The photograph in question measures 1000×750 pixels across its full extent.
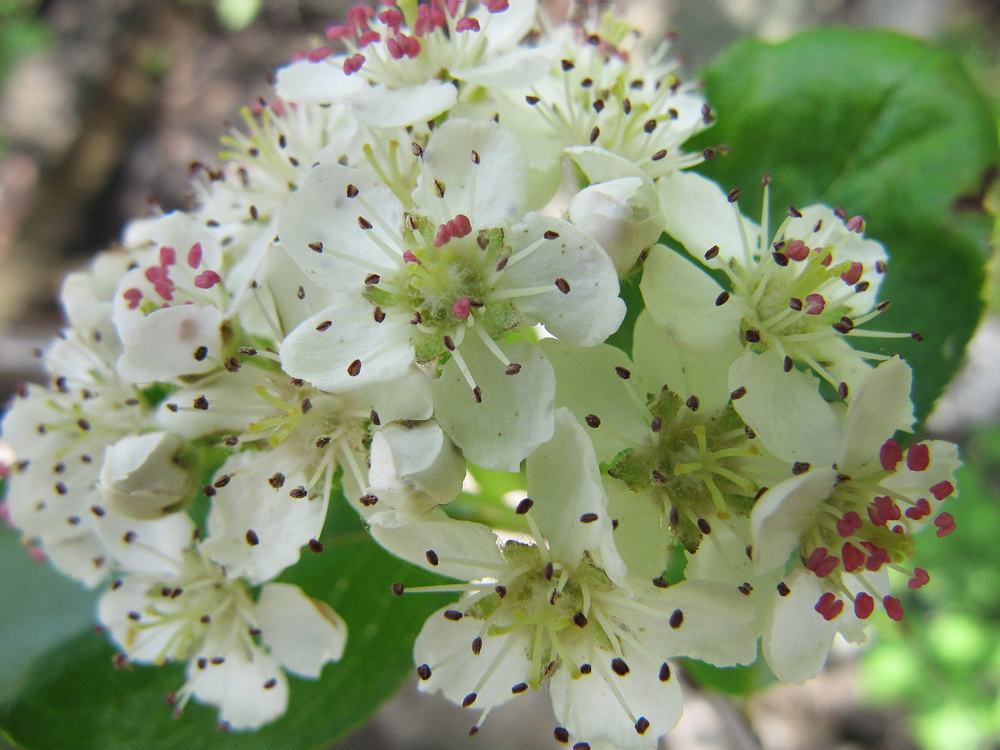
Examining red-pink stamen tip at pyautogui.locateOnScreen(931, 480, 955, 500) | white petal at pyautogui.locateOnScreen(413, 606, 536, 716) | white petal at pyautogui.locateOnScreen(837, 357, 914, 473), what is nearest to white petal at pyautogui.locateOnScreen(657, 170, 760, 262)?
white petal at pyautogui.locateOnScreen(837, 357, 914, 473)

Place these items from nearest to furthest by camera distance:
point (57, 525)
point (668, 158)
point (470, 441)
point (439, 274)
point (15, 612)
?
point (470, 441)
point (439, 274)
point (668, 158)
point (57, 525)
point (15, 612)

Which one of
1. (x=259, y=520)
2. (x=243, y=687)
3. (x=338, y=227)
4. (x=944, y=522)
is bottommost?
(x=243, y=687)

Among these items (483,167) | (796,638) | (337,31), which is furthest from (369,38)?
(796,638)

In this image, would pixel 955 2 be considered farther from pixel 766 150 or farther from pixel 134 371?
pixel 134 371

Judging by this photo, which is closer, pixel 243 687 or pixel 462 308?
pixel 462 308

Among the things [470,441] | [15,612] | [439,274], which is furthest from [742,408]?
[15,612]

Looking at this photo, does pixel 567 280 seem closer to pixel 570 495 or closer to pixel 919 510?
pixel 570 495

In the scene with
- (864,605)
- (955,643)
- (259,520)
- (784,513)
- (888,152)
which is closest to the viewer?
(784,513)
